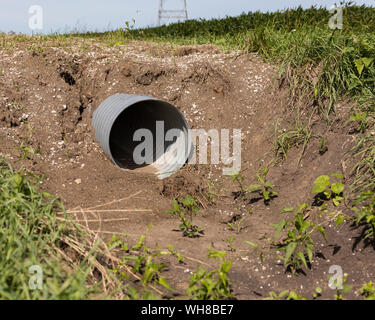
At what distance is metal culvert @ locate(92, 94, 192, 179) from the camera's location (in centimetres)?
433

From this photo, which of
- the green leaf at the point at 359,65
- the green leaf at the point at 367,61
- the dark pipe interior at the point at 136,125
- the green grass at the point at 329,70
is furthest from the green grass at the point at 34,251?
the green leaf at the point at 367,61

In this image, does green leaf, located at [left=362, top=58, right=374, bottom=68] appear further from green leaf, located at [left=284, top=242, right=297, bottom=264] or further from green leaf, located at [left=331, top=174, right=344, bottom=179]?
green leaf, located at [left=284, top=242, right=297, bottom=264]

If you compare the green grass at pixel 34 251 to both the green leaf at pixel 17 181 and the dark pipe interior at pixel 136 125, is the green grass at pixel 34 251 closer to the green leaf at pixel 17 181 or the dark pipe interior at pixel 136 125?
the green leaf at pixel 17 181

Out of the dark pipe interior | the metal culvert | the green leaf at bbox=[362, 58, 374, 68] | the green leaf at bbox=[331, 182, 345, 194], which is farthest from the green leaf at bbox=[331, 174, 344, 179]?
the dark pipe interior

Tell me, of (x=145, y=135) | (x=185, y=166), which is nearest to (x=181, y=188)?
(x=185, y=166)

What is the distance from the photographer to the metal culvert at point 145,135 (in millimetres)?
4332

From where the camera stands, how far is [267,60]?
518 centimetres

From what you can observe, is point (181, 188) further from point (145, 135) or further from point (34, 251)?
point (34, 251)

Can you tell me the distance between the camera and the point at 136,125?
17.6 feet

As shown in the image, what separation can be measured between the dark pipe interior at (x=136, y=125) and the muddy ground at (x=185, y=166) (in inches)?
9.2

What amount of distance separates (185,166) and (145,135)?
3.31ft

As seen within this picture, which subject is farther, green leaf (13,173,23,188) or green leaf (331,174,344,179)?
green leaf (331,174,344,179)
